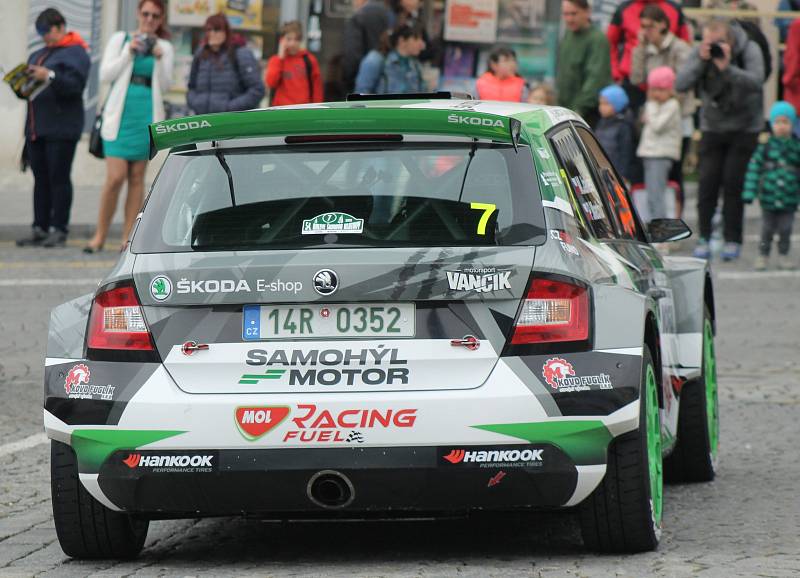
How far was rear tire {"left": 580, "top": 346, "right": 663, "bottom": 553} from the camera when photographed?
579 cm

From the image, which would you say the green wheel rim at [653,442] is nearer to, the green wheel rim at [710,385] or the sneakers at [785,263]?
the green wheel rim at [710,385]

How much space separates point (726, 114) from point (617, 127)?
40.9 inches

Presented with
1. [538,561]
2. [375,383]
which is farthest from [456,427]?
[538,561]

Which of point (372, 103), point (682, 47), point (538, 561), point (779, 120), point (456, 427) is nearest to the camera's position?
point (456, 427)

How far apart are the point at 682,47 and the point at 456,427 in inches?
512

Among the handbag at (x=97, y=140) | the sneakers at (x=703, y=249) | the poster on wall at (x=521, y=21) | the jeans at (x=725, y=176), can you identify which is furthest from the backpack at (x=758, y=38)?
the handbag at (x=97, y=140)

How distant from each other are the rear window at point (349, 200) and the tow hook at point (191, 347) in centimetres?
31

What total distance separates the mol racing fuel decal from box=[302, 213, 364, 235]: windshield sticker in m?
0.56

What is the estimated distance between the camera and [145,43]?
16891 millimetres

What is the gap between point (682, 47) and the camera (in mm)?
18062

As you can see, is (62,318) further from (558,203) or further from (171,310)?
(558,203)

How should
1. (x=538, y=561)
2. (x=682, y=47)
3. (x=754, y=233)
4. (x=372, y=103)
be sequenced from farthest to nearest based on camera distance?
1. (x=754, y=233)
2. (x=682, y=47)
3. (x=372, y=103)
4. (x=538, y=561)

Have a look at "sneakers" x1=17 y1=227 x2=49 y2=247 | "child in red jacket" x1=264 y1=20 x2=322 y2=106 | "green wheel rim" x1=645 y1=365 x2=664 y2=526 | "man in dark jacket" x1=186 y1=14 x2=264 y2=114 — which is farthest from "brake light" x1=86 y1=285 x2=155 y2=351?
"child in red jacket" x1=264 y1=20 x2=322 y2=106

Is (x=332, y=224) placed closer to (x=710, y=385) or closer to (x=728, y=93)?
(x=710, y=385)
